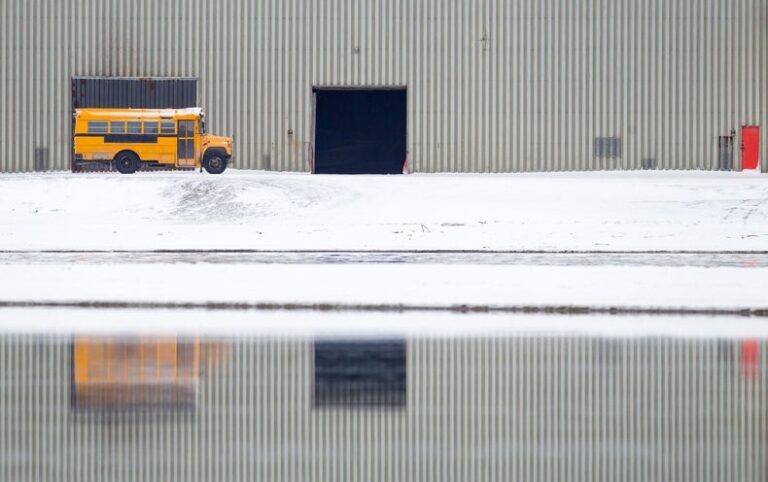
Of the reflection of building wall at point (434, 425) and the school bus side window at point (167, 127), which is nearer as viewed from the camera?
the reflection of building wall at point (434, 425)

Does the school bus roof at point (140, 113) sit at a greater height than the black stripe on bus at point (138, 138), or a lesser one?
greater

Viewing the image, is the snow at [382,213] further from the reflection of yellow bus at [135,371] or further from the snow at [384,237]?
the reflection of yellow bus at [135,371]

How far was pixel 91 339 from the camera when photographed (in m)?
14.1

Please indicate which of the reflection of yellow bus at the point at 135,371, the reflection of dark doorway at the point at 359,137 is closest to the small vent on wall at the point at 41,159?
the reflection of dark doorway at the point at 359,137

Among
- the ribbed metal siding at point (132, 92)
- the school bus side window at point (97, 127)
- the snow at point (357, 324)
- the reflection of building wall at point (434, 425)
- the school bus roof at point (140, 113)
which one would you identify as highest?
the ribbed metal siding at point (132, 92)

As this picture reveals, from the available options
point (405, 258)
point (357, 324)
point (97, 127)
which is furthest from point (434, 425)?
point (97, 127)

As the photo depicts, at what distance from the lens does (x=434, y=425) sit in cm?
935

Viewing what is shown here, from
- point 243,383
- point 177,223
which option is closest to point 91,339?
point 243,383

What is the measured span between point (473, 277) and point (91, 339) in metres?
8.92

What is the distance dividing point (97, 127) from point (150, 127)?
1.80 meters

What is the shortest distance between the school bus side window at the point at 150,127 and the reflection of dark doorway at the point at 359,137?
12541 mm

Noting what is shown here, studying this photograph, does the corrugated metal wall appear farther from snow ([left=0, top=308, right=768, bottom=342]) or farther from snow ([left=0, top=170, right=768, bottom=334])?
snow ([left=0, top=308, right=768, bottom=342])

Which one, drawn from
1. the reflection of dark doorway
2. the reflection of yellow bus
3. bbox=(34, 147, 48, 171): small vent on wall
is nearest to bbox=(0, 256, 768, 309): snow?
the reflection of yellow bus

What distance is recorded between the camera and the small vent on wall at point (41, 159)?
44844 mm
